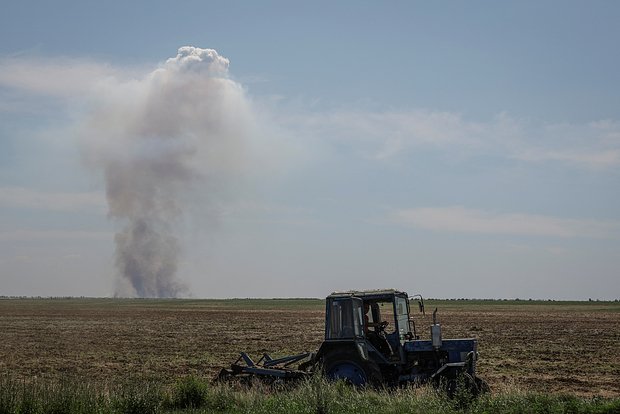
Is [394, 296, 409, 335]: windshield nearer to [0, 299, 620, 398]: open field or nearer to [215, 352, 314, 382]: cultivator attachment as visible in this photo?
[215, 352, 314, 382]: cultivator attachment

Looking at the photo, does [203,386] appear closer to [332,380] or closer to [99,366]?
[332,380]

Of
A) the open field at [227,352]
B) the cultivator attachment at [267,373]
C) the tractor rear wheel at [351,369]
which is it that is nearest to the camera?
the tractor rear wheel at [351,369]

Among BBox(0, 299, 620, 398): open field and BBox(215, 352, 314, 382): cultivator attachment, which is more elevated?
BBox(215, 352, 314, 382): cultivator attachment

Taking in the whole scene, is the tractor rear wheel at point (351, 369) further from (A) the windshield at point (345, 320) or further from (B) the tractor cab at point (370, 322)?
(A) the windshield at point (345, 320)

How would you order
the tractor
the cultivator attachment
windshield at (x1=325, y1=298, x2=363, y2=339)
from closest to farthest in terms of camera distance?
the tractor, windshield at (x1=325, y1=298, x2=363, y2=339), the cultivator attachment

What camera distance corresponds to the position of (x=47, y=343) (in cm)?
4019

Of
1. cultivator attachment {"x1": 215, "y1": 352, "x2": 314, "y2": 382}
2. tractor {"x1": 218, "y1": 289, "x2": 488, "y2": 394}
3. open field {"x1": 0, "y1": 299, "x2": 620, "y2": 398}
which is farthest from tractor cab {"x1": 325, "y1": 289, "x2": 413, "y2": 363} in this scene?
open field {"x1": 0, "y1": 299, "x2": 620, "y2": 398}

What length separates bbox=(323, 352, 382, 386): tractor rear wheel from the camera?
18016mm

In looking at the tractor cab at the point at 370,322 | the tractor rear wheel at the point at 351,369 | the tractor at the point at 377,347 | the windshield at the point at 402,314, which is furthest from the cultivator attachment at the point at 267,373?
the windshield at the point at 402,314

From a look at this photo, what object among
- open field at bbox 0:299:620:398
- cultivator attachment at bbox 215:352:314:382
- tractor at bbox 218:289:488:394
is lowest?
open field at bbox 0:299:620:398

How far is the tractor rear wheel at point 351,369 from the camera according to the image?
59.1 ft

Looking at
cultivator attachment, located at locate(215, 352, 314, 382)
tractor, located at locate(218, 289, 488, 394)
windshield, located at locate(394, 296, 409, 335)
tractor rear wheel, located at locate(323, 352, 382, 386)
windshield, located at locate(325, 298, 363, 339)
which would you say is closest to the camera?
tractor rear wheel, located at locate(323, 352, 382, 386)

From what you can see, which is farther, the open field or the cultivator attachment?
the open field

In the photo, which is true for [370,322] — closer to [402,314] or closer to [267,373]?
[402,314]
